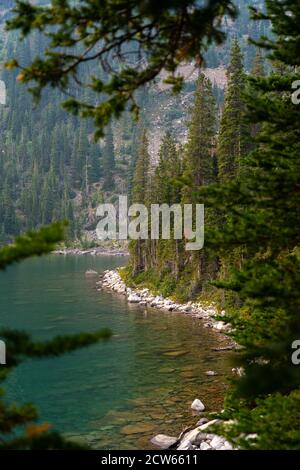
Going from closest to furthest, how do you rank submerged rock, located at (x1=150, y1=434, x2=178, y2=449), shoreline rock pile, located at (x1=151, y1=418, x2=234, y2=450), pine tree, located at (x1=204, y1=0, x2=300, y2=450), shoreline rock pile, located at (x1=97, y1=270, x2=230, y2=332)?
pine tree, located at (x1=204, y1=0, x2=300, y2=450) → shoreline rock pile, located at (x1=151, y1=418, x2=234, y2=450) → submerged rock, located at (x1=150, y1=434, x2=178, y2=449) → shoreline rock pile, located at (x1=97, y1=270, x2=230, y2=332)

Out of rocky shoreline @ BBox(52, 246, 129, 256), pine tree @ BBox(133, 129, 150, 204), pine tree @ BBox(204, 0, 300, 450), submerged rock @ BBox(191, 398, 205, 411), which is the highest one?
pine tree @ BBox(133, 129, 150, 204)

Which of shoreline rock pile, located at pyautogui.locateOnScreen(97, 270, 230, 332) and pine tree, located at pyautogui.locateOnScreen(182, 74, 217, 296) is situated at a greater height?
pine tree, located at pyautogui.locateOnScreen(182, 74, 217, 296)

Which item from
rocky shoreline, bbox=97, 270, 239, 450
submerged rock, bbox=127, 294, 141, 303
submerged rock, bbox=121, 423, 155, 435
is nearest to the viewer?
rocky shoreline, bbox=97, 270, 239, 450

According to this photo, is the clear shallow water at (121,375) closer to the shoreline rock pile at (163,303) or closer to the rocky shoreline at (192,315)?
the rocky shoreline at (192,315)

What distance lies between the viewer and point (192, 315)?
3862 centimetres

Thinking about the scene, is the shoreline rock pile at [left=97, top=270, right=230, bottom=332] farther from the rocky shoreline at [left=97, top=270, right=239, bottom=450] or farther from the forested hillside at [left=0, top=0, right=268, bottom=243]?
the forested hillside at [left=0, top=0, right=268, bottom=243]

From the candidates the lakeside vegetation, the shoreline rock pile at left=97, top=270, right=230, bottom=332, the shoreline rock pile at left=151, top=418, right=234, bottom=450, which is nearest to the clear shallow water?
the shoreline rock pile at left=151, top=418, right=234, bottom=450

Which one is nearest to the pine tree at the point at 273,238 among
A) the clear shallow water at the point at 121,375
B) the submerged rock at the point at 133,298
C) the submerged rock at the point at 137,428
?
the submerged rock at the point at 137,428

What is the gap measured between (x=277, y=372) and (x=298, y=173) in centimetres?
372

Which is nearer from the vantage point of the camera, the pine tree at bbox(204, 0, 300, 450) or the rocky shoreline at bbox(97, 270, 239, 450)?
the pine tree at bbox(204, 0, 300, 450)

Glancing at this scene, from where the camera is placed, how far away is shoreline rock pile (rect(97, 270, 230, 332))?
115 ft

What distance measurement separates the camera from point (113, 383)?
22.4 metres

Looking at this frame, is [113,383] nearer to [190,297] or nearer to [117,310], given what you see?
[117,310]
